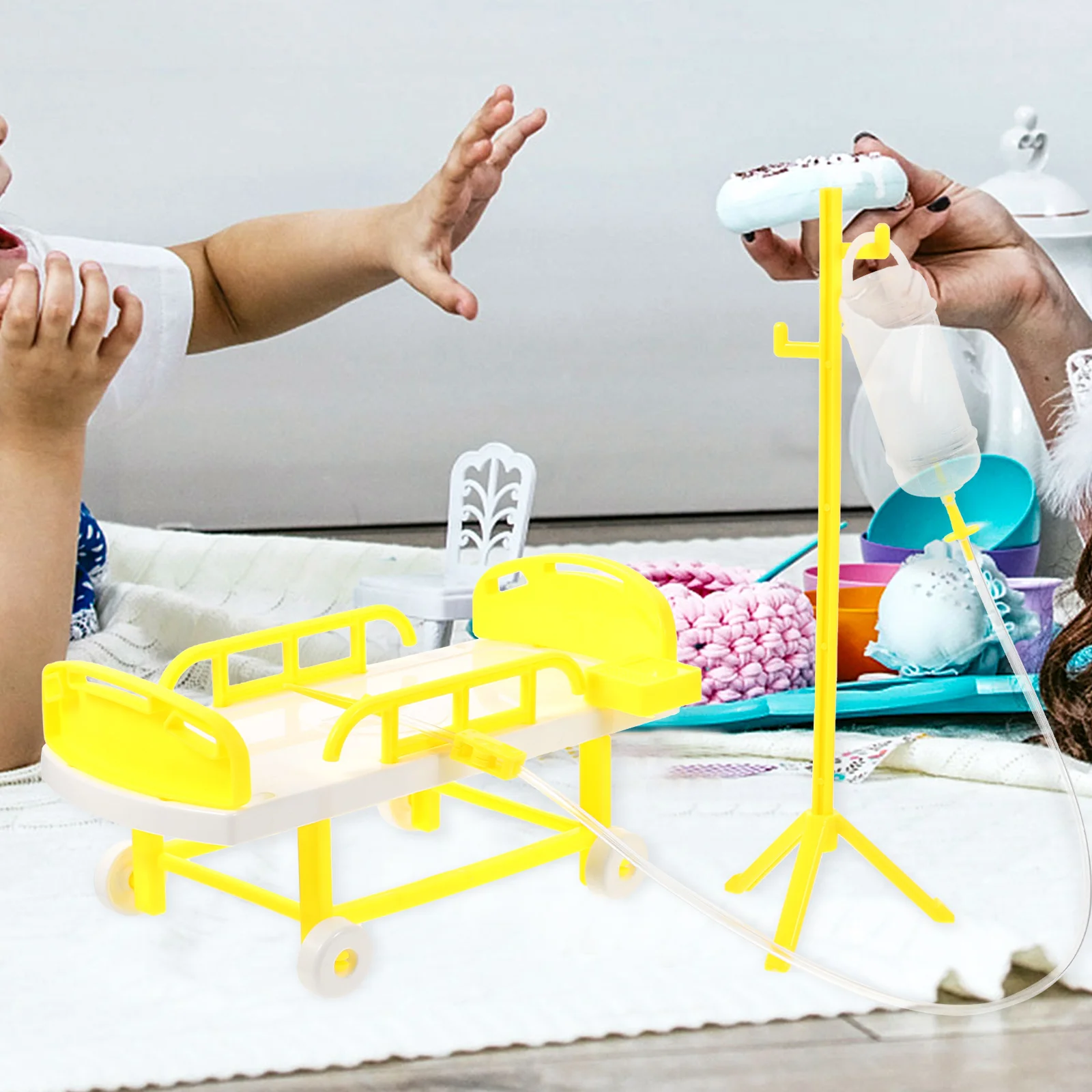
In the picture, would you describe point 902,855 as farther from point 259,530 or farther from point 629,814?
point 259,530

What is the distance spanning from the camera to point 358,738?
74 cm

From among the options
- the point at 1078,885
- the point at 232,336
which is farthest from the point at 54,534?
the point at 1078,885

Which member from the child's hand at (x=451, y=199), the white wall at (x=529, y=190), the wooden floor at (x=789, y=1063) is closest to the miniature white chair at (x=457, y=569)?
the child's hand at (x=451, y=199)

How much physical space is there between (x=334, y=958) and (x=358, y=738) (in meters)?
0.11

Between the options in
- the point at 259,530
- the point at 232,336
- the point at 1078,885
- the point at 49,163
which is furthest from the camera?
the point at 259,530

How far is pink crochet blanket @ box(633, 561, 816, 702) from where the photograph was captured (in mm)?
1090

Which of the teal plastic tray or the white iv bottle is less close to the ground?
the white iv bottle

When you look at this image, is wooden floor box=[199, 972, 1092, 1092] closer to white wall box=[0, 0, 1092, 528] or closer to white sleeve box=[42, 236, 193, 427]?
white sleeve box=[42, 236, 193, 427]

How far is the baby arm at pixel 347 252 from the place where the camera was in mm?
1203

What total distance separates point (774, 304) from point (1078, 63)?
61cm

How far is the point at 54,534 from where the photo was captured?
1008mm

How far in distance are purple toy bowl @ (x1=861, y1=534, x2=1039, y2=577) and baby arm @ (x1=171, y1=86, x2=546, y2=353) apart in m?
0.45

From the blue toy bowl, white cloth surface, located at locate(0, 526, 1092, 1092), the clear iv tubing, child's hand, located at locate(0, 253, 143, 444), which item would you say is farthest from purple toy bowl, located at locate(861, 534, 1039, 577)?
child's hand, located at locate(0, 253, 143, 444)

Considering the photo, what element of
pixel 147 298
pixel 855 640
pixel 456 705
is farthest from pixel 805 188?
pixel 147 298
